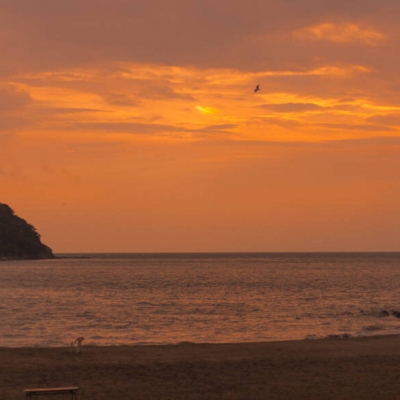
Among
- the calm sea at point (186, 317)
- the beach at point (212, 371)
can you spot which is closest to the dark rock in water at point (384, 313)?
the calm sea at point (186, 317)

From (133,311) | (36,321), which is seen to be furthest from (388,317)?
(36,321)

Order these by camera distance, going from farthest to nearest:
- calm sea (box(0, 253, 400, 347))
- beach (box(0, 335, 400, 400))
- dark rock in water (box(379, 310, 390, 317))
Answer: dark rock in water (box(379, 310, 390, 317)) < calm sea (box(0, 253, 400, 347)) < beach (box(0, 335, 400, 400))

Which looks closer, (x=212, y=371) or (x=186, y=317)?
(x=212, y=371)

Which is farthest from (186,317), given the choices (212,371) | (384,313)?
(212,371)

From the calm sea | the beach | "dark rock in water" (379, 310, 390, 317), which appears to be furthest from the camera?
"dark rock in water" (379, 310, 390, 317)

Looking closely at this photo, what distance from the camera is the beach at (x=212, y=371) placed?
2067 centimetres

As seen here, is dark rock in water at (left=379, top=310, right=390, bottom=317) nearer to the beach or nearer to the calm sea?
the calm sea

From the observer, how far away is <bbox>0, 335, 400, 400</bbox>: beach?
67.8 feet

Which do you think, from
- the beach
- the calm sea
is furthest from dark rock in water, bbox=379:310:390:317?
the beach

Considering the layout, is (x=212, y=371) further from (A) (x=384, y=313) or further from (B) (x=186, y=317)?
(A) (x=384, y=313)

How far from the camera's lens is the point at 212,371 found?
2447 cm

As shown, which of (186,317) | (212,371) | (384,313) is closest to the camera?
(212,371)

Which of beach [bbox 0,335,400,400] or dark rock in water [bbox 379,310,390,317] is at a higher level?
beach [bbox 0,335,400,400]

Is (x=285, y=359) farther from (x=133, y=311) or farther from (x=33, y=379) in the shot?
(x=133, y=311)
